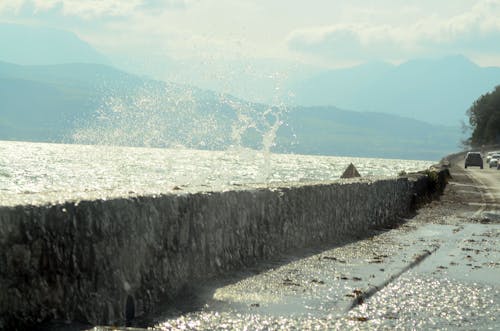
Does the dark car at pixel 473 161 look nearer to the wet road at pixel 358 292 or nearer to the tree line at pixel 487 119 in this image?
the tree line at pixel 487 119

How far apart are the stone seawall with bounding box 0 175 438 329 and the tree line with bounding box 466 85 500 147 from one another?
12847 centimetres

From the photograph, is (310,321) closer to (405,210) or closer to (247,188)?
(247,188)

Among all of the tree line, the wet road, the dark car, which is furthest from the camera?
the tree line

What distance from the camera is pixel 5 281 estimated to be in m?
5.11

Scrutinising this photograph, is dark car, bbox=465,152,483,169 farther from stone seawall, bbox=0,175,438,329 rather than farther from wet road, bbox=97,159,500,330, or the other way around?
stone seawall, bbox=0,175,438,329

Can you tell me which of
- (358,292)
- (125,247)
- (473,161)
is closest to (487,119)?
(473,161)

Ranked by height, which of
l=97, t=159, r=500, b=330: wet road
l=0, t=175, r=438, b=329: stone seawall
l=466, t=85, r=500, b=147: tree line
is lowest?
l=97, t=159, r=500, b=330: wet road

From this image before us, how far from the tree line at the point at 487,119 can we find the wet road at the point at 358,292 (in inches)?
4918

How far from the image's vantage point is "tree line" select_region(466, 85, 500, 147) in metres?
134

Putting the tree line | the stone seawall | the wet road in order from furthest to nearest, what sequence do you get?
the tree line, the wet road, the stone seawall

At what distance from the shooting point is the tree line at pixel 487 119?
439 ft

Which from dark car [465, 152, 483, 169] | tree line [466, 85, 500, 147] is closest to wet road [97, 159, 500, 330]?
dark car [465, 152, 483, 169]

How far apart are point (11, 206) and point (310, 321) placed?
2969mm

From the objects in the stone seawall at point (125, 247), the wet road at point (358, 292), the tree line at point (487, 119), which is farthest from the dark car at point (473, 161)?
the stone seawall at point (125, 247)
